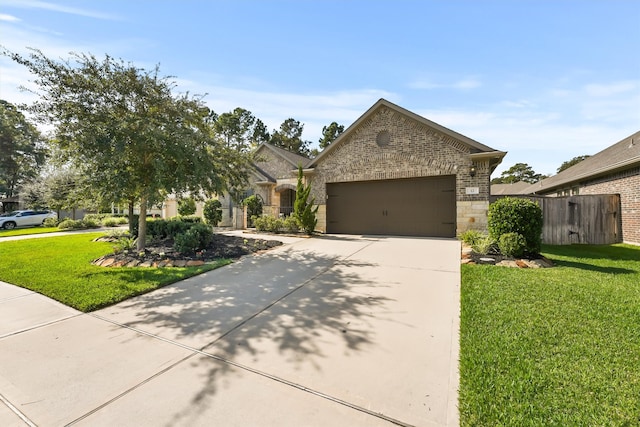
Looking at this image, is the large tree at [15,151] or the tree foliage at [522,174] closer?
the large tree at [15,151]

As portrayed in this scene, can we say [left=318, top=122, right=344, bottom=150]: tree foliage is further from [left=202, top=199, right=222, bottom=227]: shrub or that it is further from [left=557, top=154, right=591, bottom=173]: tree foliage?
[left=557, top=154, right=591, bottom=173]: tree foliage

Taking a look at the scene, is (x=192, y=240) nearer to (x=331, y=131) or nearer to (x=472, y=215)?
(x=472, y=215)

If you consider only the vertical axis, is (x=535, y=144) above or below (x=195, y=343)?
above

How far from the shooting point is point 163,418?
1.92 meters

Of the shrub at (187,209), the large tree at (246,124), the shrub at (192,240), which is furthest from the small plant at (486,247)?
the large tree at (246,124)

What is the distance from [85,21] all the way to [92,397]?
8.16 meters

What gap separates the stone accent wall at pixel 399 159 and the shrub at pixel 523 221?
3.75 m

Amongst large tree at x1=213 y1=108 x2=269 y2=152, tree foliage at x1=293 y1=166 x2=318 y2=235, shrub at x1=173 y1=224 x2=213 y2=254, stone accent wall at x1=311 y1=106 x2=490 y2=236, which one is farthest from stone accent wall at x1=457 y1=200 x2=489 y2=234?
large tree at x1=213 y1=108 x2=269 y2=152

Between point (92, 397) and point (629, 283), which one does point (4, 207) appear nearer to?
point (92, 397)

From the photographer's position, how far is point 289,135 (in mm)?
38562

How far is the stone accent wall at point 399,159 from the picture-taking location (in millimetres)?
10312

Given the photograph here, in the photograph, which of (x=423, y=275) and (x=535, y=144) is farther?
(x=535, y=144)

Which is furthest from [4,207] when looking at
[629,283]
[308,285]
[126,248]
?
[629,283]

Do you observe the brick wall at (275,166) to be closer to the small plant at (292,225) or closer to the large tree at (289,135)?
the small plant at (292,225)
